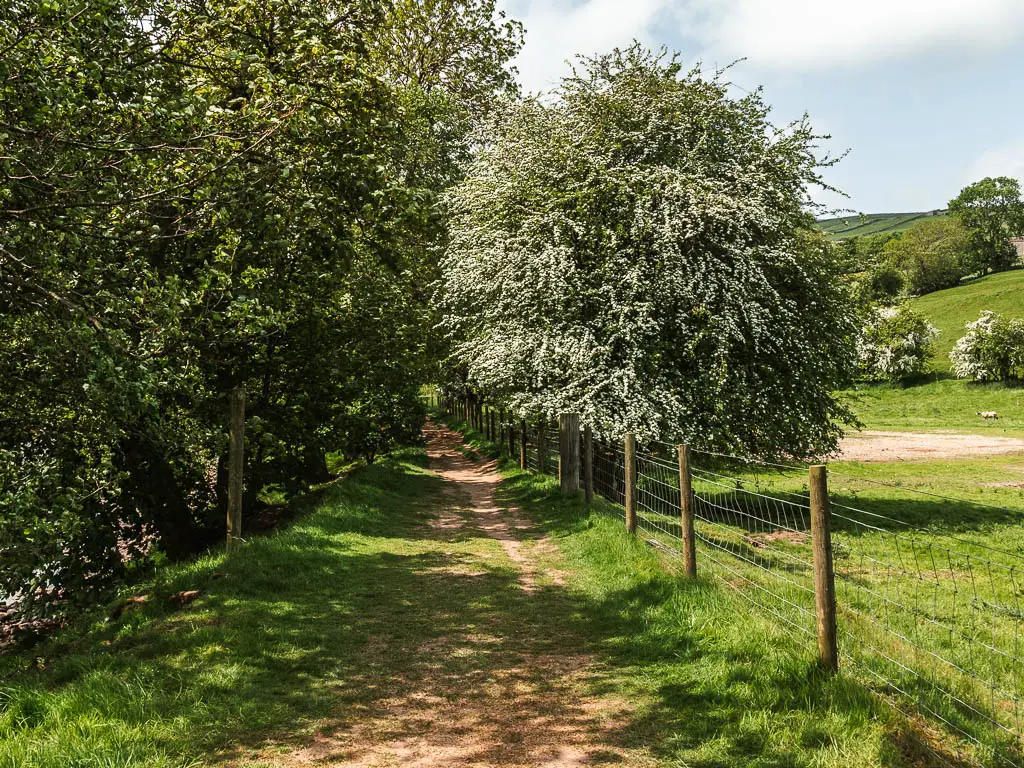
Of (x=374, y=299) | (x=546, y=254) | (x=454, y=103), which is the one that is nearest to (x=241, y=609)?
(x=374, y=299)

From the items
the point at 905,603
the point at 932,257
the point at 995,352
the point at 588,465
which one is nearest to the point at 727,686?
the point at 905,603

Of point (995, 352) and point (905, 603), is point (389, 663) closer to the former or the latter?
point (905, 603)

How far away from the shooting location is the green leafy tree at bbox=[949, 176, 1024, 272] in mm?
116438

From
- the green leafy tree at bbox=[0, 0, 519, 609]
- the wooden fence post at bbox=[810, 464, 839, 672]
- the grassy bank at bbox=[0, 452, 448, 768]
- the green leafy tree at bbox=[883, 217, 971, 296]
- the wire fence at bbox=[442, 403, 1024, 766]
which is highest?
the green leafy tree at bbox=[883, 217, 971, 296]

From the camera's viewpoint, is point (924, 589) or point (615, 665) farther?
point (924, 589)

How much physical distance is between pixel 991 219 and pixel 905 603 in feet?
469

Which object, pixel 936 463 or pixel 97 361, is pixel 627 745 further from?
pixel 936 463

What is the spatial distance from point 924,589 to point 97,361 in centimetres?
1115

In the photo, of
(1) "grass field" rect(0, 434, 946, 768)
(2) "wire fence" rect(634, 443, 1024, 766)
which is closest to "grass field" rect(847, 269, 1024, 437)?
(2) "wire fence" rect(634, 443, 1024, 766)

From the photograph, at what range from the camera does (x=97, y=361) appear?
5.72 metres

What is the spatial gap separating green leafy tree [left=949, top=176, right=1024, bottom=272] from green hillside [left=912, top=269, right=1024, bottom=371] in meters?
13.0

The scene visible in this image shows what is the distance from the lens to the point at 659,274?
626 inches

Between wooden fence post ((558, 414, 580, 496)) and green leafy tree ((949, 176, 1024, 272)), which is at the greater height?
green leafy tree ((949, 176, 1024, 272))

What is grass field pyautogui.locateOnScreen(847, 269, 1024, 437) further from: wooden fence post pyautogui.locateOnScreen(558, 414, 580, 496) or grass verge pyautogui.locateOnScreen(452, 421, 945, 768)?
grass verge pyautogui.locateOnScreen(452, 421, 945, 768)
